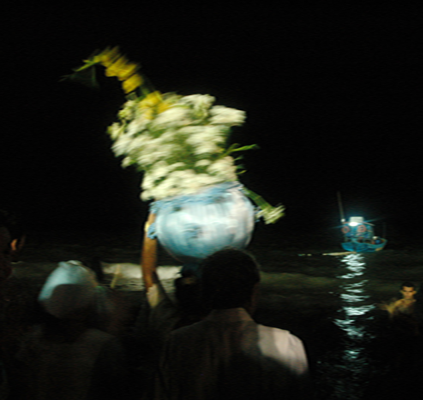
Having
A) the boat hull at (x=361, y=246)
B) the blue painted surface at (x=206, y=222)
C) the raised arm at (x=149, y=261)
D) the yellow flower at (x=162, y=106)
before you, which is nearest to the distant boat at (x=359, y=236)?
the boat hull at (x=361, y=246)

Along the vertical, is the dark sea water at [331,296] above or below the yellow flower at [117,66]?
below

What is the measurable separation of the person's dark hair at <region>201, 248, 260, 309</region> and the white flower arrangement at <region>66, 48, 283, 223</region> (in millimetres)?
907

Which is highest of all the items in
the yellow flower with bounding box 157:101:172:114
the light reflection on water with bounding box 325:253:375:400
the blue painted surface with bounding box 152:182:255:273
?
the yellow flower with bounding box 157:101:172:114

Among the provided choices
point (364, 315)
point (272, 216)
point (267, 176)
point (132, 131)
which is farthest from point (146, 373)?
point (267, 176)

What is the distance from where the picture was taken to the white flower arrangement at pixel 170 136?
249cm

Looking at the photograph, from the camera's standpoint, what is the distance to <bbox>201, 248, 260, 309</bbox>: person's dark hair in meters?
1.58

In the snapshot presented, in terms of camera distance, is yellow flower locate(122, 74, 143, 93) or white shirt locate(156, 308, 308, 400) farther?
yellow flower locate(122, 74, 143, 93)

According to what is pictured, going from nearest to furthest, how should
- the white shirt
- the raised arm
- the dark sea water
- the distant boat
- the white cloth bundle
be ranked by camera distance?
the white shirt, the white cloth bundle, the raised arm, the dark sea water, the distant boat

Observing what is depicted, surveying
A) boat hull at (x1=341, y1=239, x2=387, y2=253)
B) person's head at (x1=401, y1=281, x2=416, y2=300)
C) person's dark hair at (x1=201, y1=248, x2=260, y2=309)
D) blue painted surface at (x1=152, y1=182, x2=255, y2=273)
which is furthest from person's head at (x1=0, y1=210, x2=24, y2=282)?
boat hull at (x1=341, y1=239, x2=387, y2=253)

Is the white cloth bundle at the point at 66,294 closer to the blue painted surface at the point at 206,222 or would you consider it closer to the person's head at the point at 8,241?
the person's head at the point at 8,241

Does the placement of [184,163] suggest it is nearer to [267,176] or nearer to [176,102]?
[176,102]

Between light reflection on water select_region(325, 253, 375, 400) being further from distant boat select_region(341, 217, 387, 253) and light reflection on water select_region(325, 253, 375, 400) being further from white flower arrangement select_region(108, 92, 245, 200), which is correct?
white flower arrangement select_region(108, 92, 245, 200)

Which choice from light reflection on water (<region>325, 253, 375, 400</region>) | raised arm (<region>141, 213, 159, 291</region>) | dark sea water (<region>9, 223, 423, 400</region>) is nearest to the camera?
raised arm (<region>141, 213, 159, 291</region>)

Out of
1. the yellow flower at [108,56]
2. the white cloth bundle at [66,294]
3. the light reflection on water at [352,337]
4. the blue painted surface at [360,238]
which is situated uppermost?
the yellow flower at [108,56]
